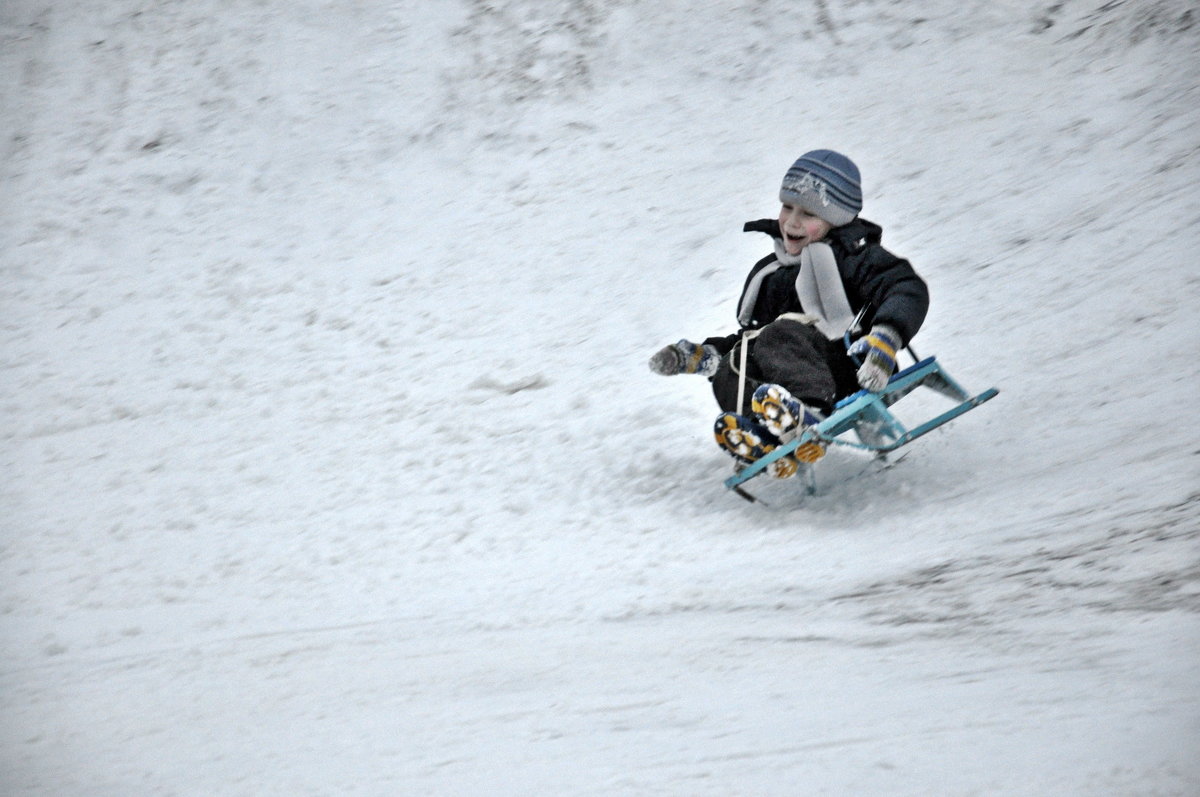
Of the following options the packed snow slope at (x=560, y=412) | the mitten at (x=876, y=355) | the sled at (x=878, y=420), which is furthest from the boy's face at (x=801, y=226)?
the packed snow slope at (x=560, y=412)

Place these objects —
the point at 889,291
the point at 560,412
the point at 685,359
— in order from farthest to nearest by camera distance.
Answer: the point at 560,412 → the point at 685,359 → the point at 889,291

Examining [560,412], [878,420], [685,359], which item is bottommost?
[560,412]

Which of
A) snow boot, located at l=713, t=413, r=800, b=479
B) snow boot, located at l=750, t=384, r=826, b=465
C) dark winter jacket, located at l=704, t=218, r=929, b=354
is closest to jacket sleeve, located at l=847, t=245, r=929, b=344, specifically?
dark winter jacket, located at l=704, t=218, r=929, b=354

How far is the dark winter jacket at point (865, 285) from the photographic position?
3770mm

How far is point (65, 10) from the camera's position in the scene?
941cm

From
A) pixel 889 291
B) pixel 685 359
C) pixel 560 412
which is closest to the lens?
pixel 889 291

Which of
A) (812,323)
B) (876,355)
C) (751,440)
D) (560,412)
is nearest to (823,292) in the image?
(812,323)

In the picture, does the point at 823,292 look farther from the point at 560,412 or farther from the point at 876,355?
the point at 560,412

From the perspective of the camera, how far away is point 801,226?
399 centimetres

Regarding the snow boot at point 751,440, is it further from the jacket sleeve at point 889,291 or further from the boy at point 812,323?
the jacket sleeve at point 889,291

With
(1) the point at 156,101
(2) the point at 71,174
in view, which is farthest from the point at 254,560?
(1) the point at 156,101

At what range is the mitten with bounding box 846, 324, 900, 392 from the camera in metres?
3.68

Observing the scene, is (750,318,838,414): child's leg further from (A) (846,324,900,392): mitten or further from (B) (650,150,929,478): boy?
(A) (846,324,900,392): mitten

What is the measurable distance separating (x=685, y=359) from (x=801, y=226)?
61cm
